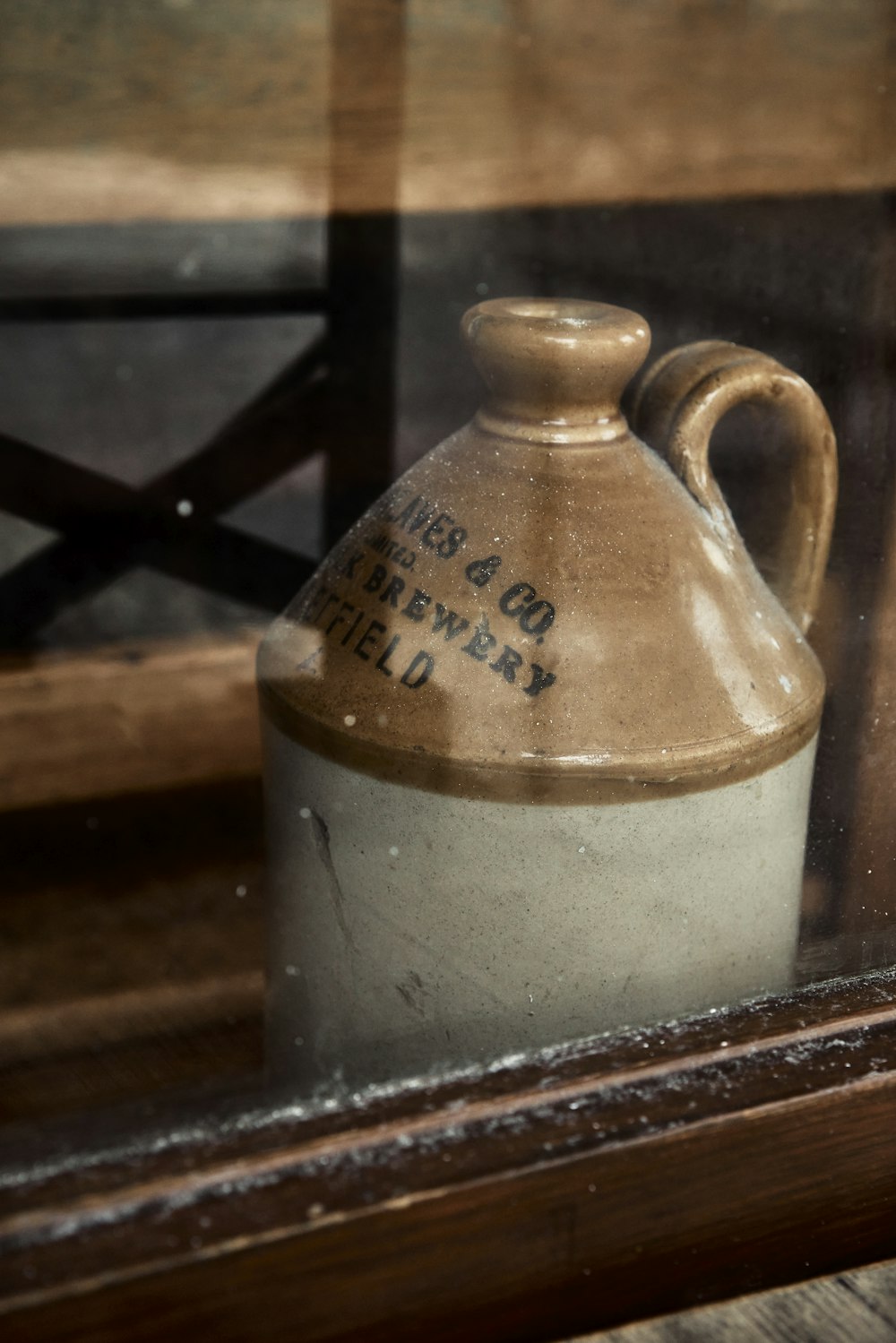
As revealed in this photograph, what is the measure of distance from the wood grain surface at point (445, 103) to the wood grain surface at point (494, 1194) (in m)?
0.42

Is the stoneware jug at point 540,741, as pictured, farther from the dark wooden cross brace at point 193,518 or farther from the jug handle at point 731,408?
the dark wooden cross brace at point 193,518

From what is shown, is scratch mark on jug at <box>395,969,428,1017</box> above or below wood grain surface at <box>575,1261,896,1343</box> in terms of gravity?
above

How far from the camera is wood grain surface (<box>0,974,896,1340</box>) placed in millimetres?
377

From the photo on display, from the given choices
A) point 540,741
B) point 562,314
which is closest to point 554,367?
point 562,314

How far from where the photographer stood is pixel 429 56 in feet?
2.29

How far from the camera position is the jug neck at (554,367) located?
0.53m

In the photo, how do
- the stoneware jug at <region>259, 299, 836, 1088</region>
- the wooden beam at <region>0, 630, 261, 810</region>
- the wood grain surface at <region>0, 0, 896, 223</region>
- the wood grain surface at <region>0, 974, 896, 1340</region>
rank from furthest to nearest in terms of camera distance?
1. the wooden beam at <region>0, 630, 261, 810</region>
2. the wood grain surface at <region>0, 0, 896, 223</region>
3. the stoneware jug at <region>259, 299, 836, 1088</region>
4. the wood grain surface at <region>0, 974, 896, 1340</region>

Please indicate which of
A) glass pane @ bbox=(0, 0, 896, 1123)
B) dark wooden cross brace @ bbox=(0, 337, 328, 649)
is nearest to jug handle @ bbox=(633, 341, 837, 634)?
glass pane @ bbox=(0, 0, 896, 1123)

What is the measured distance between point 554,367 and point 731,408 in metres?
0.11

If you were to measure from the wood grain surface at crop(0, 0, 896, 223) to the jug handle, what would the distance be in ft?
0.58

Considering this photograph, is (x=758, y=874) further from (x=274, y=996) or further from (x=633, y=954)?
(x=274, y=996)

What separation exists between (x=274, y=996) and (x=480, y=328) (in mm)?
275

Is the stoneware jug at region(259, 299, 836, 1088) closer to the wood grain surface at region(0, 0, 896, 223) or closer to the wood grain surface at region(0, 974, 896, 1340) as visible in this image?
the wood grain surface at region(0, 974, 896, 1340)

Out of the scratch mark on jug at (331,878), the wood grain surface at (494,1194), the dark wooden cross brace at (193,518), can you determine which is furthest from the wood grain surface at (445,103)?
the wood grain surface at (494,1194)
